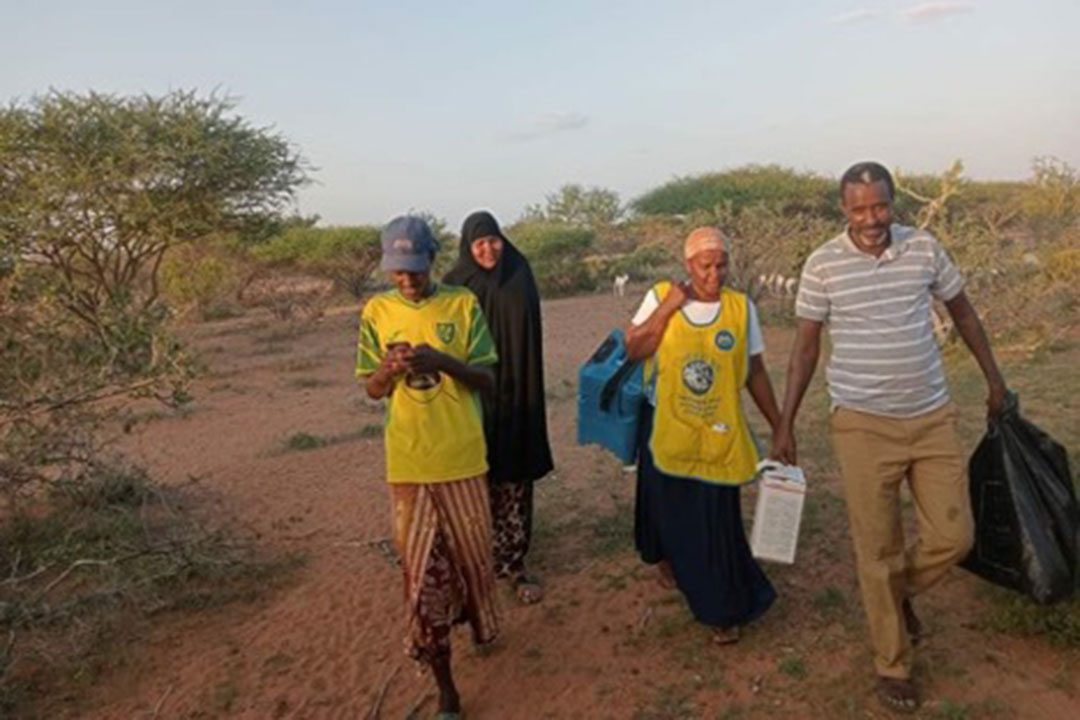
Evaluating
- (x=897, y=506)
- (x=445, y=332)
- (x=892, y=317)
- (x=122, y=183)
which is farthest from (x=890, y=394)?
Answer: (x=122, y=183)

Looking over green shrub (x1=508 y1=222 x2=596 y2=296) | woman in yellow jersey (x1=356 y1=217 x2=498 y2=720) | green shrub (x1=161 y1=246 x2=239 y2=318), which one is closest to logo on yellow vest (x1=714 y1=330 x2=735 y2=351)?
woman in yellow jersey (x1=356 y1=217 x2=498 y2=720)

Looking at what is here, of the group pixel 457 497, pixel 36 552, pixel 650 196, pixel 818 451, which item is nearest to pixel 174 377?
pixel 36 552

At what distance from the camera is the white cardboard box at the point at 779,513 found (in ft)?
10.3

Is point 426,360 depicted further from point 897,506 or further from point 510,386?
point 897,506

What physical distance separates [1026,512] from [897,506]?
1.53ft

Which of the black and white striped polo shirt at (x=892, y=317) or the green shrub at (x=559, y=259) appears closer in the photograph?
the black and white striped polo shirt at (x=892, y=317)

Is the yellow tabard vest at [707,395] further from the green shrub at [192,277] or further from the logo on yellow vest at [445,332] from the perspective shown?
the green shrub at [192,277]

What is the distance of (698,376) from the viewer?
3.19m

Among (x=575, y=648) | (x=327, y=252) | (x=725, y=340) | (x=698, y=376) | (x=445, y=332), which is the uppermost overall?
(x=327, y=252)

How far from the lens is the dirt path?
123 inches

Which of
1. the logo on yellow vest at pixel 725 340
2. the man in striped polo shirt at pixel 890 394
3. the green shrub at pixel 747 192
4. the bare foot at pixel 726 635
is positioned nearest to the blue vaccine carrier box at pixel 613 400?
the logo on yellow vest at pixel 725 340

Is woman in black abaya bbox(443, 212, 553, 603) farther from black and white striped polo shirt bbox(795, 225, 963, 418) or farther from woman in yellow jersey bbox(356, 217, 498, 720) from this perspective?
black and white striped polo shirt bbox(795, 225, 963, 418)

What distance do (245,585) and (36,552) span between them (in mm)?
1347

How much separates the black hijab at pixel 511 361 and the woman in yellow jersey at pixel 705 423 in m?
0.68
